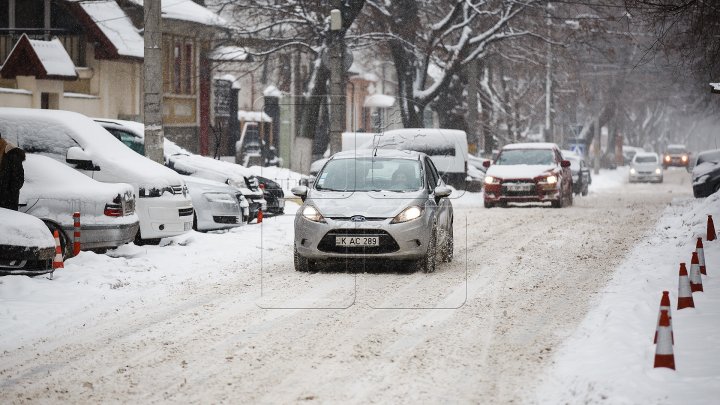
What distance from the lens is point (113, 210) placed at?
14227 mm

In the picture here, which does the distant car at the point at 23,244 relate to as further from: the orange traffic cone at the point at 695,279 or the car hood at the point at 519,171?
the car hood at the point at 519,171

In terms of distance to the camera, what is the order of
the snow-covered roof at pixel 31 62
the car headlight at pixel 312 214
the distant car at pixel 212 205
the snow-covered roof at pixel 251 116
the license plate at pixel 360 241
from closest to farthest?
the license plate at pixel 360 241 < the car headlight at pixel 312 214 < the distant car at pixel 212 205 < the snow-covered roof at pixel 31 62 < the snow-covered roof at pixel 251 116

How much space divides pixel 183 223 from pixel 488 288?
552 cm

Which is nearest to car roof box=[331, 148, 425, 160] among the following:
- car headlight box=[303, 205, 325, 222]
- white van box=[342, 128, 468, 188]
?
car headlight box=[303, 205, 325, 222]

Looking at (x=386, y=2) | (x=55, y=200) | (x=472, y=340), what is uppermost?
(x=386, y=2)

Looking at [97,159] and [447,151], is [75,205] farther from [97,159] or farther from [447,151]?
[447,151]

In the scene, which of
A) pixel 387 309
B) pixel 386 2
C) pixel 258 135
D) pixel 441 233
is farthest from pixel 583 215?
pixel 258 135

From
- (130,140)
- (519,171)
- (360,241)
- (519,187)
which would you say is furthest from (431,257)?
(519,171)

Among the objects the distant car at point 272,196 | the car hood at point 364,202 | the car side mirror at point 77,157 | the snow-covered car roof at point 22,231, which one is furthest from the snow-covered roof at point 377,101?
the snow-covered car roof at point 22,231

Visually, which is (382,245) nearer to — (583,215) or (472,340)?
(472,340)

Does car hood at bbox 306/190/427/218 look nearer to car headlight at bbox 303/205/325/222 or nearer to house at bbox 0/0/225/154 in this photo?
car headlight at bbox 303/205/325/222

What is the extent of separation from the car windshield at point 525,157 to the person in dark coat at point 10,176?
18.1 metres

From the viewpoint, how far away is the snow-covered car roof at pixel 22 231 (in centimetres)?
1172

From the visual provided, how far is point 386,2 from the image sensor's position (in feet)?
132
